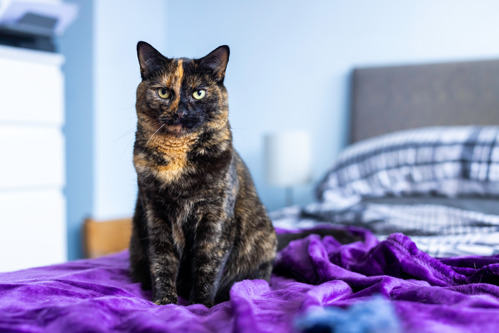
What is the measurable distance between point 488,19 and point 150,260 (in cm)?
226

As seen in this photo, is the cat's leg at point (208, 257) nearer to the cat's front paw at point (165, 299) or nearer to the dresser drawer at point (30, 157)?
the cat's front paw at point (165, 299)

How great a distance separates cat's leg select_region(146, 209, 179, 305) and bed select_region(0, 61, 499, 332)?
0.17 ft

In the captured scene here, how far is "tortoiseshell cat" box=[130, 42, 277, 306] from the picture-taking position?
0.92 m

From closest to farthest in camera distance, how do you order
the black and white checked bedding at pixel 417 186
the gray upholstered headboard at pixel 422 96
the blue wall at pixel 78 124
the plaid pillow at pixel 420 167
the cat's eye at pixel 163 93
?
1. the cat's eye at pixel 163 93
2. the black and white checked bedding at pixel 417 186
3. the plaid pillow at pixel 420 167
4. the gray upholstered headboard at pixel 422 96
5. the blue wall at pixel 78 124

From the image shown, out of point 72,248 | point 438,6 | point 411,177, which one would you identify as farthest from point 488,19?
point 72,248

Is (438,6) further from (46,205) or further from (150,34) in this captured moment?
(46,205)

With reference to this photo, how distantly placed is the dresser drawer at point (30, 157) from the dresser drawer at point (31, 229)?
6 centimetres

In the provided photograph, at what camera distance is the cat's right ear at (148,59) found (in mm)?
1002

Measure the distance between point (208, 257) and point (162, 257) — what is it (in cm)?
11

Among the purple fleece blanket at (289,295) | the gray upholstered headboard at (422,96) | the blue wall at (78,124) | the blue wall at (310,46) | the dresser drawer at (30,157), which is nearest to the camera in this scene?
the purple fleece blanket at (289,295)

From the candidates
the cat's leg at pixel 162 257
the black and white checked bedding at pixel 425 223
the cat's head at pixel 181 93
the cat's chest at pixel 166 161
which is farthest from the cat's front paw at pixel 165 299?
the black and white checked bedding at pixel 425 223

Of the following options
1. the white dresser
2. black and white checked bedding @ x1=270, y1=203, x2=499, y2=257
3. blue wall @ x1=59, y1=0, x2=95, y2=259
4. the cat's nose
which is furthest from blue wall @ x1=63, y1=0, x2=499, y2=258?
the cat's nose

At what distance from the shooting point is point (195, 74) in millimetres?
995

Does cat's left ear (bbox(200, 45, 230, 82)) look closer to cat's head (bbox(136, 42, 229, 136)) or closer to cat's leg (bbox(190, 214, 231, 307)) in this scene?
cat's head (bbox(136, 42, 229, 136))
